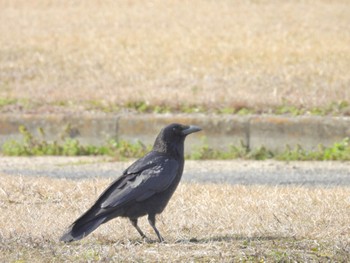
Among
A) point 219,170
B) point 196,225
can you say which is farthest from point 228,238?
point 219,170

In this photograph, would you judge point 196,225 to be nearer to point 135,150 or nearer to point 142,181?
point 142,181

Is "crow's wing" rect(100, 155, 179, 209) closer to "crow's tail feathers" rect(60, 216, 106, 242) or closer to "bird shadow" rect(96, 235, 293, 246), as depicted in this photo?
"crow's tail feathers" rect(60, 216, 106, 242)

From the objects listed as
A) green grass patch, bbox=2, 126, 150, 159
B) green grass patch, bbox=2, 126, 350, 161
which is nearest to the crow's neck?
green grass patch, bbox=2, 126, 350, 161

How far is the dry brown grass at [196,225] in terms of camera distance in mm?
5277

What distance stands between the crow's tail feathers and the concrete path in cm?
340

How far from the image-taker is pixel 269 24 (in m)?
16.5

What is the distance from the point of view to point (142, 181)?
588 centimetres

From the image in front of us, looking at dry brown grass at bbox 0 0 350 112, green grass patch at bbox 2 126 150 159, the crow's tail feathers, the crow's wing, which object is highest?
the crow's wing

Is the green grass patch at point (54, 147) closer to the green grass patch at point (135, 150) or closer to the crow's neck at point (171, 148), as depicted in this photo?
the green grass patch at point (135, 150)

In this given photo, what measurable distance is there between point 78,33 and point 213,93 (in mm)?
4739

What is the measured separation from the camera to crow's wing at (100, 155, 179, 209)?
5.73 metres

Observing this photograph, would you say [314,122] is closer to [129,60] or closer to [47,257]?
[129,60]

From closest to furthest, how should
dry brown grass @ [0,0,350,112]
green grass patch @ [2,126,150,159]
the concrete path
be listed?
the concrete path → green grass patch @ [2,126,150,159] → dry brown grass @ [0,0,350,112]

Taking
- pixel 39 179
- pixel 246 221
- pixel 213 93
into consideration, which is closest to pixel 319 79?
pixel 213 93
